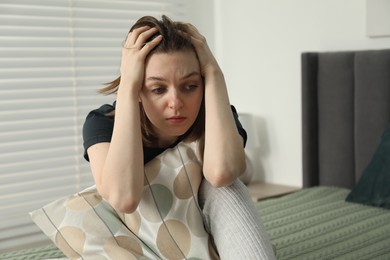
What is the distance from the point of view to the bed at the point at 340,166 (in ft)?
6.41

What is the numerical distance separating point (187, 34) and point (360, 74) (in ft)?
5.04

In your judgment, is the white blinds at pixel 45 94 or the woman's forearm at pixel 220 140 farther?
the white blinds at pixel 45 94

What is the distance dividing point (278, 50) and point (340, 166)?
767mm

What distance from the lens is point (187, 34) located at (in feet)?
4.64

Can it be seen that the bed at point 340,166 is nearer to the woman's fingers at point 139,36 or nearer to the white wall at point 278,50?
the white wall at point 278,50

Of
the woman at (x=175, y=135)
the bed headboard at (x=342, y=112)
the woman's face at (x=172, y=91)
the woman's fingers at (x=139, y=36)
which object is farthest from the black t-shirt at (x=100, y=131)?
the bed headboard at (x=342, y=112)

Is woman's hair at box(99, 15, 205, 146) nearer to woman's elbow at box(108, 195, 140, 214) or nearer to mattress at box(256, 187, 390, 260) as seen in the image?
woman's elbow at box(108, 195, 140, 214)

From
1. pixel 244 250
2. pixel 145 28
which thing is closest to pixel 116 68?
pixel 145 28

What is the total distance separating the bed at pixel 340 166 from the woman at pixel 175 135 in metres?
0.54

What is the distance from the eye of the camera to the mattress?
1798 mm

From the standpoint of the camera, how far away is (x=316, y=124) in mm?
2951

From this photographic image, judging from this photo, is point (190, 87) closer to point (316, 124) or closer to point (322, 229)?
point (322, 229)

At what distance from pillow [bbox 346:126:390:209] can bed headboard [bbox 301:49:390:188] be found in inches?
7.9

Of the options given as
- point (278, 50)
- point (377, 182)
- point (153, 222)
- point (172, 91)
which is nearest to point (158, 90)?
point (172, 91)
